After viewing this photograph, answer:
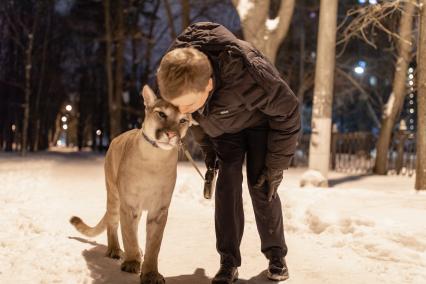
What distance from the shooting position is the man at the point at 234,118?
303cm

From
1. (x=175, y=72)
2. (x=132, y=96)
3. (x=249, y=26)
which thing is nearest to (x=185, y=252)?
(x=175, y=72)

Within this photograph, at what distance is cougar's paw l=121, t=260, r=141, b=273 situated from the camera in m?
3.73

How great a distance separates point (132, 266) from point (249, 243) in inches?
65.8

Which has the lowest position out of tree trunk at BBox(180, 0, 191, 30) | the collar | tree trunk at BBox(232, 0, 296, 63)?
the collar

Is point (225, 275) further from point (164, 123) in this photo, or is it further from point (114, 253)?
point (164, 123)

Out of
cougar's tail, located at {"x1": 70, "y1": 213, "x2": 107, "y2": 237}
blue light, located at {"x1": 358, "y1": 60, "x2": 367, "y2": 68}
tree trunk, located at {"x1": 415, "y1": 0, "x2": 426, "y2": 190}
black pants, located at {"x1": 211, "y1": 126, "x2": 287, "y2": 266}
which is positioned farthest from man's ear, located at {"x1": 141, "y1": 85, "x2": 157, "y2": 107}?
blue light, located at {"x1": 358, "y1": 60, "x2": 367, "y2": 68}

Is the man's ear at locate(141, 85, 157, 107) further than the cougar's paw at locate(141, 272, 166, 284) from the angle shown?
No

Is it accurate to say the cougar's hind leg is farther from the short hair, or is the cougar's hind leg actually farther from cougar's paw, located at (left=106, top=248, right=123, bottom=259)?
the short hair

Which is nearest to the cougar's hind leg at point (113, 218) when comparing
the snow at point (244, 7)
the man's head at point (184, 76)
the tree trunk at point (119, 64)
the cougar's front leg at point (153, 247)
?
the cougar's front leg at point (153, 247)

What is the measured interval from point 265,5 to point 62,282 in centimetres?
860

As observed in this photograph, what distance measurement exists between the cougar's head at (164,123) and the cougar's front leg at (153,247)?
57 cm

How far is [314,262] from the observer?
4387 millimetres

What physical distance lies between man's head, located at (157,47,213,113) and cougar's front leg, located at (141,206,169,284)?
2.96ft

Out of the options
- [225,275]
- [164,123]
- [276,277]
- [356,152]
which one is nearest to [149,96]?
[164,123]
